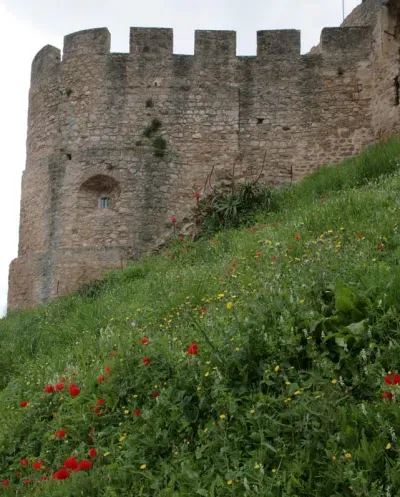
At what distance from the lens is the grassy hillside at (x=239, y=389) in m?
3.39

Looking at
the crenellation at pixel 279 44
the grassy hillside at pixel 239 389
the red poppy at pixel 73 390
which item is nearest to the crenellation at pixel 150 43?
the crenellation at pixel 279 44

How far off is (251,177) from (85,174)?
10.4ft

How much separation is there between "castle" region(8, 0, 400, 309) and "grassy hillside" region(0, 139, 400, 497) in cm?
611

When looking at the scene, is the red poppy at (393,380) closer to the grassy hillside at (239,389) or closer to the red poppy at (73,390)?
the grassy hillside at (239,389)

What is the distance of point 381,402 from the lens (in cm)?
345

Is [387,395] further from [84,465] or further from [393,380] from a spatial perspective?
[84,465]

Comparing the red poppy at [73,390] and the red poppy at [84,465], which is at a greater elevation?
the red poppy at [73,390]

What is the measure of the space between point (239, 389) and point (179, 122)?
31.3ft

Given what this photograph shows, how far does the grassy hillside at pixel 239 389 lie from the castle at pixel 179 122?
6.11 metres

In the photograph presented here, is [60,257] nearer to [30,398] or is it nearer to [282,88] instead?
[282,88]

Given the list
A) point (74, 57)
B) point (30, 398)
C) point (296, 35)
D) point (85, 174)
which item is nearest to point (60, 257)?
point (85, 174)

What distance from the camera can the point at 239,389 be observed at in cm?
404

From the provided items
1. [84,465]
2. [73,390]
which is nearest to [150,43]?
[73,390]

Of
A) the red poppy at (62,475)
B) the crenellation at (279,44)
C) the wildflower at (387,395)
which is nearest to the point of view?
the wildflower at (387,395)
